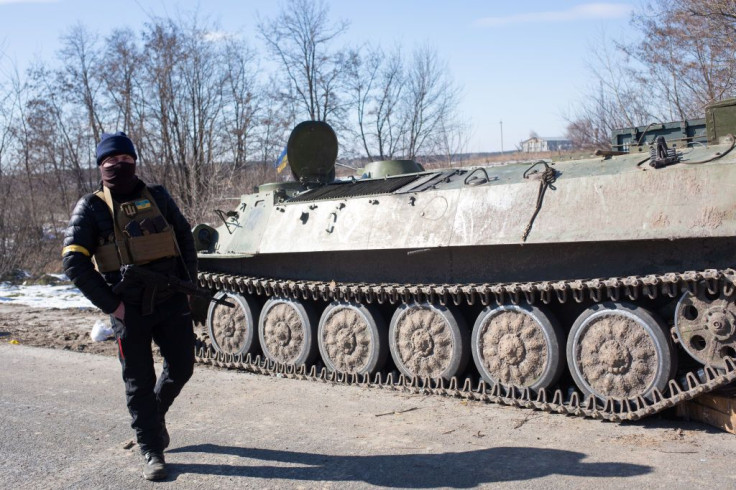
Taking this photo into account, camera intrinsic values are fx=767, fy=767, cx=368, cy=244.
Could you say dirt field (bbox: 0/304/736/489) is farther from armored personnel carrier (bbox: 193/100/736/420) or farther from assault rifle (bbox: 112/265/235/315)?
assault rifle (bbox: 112/265/235/315)

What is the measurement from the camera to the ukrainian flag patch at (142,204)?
203 inches

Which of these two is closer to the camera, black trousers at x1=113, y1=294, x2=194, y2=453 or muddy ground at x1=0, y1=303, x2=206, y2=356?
black trousers at x1=113, y1=294, x2=194, y2=453

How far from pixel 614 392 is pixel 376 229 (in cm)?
279

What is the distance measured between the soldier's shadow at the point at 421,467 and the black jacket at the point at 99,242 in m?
1.34

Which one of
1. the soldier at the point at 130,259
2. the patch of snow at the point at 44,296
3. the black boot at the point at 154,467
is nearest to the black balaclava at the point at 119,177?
the soldier at the point at 130,259

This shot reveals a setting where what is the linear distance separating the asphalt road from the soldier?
1.56 feet

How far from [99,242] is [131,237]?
0.76 feet

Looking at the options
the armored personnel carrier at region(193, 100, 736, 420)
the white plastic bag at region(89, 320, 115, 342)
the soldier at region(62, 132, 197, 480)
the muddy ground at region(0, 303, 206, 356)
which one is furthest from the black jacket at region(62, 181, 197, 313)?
the white plastic bag at region(89, 320, 115, 342)

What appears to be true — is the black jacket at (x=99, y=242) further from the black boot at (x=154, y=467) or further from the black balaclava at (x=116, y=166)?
the black boot at (x=154, y=467)

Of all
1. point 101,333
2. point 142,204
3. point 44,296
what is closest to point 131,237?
point 142,204

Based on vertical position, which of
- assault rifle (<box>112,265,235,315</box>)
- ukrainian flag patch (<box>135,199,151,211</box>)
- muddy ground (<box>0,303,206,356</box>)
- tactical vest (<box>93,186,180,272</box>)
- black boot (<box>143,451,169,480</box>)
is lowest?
black boot (<box>143,451,169,480</box>)

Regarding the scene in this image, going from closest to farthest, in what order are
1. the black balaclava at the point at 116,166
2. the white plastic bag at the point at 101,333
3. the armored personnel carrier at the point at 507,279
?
the black balaclava at the point at 116,166, the armored personnel carrier at the point at 507,279, the white plastic bag at the point at 101,333

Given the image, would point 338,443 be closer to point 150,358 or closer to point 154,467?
point 154,467

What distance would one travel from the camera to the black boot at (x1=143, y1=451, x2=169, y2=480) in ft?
16.6
